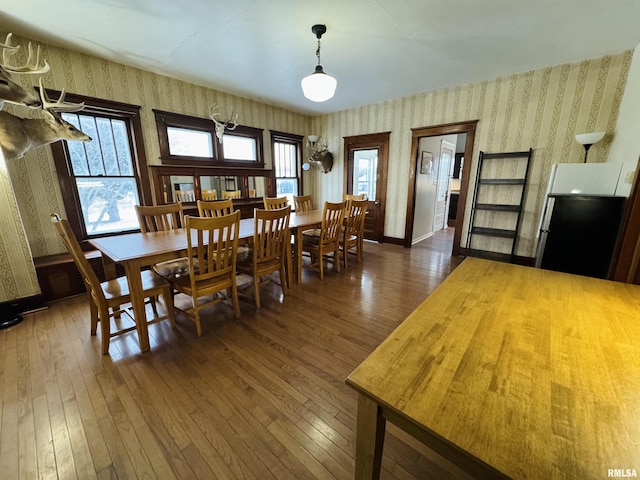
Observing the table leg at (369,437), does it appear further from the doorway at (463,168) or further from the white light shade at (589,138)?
the doorway at (463,168)

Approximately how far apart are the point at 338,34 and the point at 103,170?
333 cm

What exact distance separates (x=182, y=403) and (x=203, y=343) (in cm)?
57

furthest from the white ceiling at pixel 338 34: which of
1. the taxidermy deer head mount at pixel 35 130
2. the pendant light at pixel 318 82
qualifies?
the taxidermy deer head mount at pixel 35 130

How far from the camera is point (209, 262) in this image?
6.87 ft

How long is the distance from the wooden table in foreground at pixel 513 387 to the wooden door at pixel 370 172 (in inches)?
165

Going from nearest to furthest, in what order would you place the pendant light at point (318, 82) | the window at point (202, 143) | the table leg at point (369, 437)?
the table leg at point (369, 437) → the pendant light at point (318, 82) → the window at point (202, 143)

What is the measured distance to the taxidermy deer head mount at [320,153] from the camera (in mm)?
5493

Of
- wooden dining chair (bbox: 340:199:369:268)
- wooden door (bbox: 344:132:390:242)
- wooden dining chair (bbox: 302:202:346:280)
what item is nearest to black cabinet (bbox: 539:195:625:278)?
wooden dining chair (bbox: 340:199:369:268)

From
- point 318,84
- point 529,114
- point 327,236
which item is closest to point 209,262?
point 327,236

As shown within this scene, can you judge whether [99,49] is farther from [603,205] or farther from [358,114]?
[603,205]

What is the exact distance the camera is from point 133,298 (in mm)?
1895

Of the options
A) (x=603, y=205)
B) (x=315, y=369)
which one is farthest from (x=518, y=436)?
(x=603, y=205)

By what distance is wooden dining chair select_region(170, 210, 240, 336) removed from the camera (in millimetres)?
1977

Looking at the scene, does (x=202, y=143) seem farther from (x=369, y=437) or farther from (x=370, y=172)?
(x=369, y=437)
